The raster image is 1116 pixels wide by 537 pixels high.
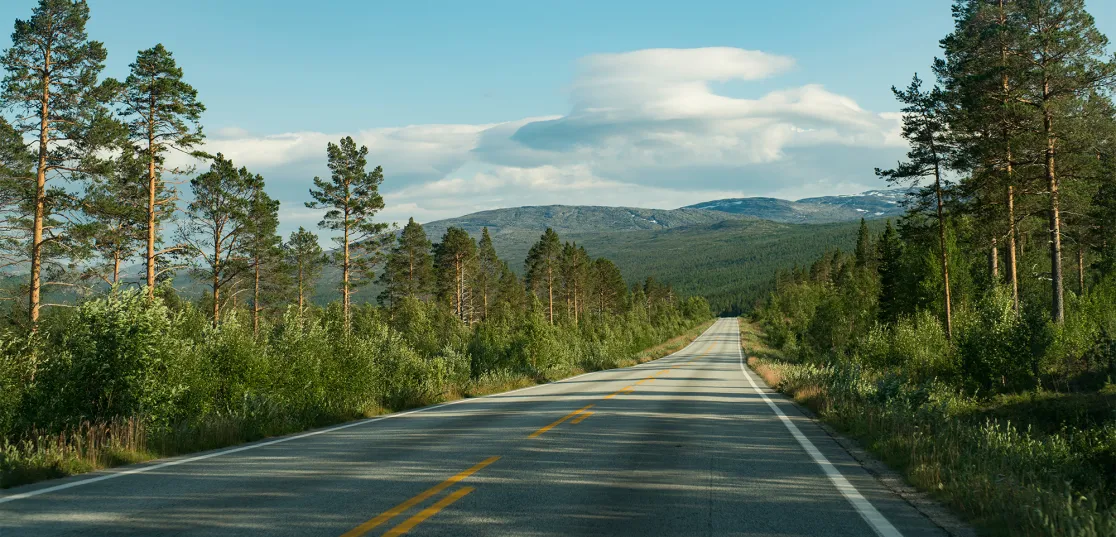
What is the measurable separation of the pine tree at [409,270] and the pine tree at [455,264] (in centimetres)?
164

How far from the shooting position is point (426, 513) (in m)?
6.20

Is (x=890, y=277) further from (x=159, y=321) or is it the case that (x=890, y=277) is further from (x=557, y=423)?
(x=159, y=321)

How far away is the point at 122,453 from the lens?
912 cm

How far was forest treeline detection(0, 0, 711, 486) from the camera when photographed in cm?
1048

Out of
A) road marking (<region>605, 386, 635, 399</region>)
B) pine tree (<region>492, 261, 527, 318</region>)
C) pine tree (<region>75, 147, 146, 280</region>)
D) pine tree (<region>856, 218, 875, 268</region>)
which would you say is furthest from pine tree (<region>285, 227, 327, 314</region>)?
pine tree (<region>856, 218, 875, 268</region>)

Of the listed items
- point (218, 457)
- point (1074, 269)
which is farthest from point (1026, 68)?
point (1074, 269)

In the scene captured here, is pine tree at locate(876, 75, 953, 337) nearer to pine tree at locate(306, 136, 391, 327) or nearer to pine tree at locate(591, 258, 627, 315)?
pine tree at locate(306, 136, 391, 327)

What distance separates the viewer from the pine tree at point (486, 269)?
243 feet

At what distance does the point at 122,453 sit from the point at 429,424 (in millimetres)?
5416

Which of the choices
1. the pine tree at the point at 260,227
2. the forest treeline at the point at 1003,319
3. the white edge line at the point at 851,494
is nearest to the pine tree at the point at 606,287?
the pine tree at the point at 260,227

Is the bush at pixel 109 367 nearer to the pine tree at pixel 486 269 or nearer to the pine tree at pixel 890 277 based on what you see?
the pine tree at pixel 890 277

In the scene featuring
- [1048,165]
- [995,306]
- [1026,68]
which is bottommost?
[995,306]

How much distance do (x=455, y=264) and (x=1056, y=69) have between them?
48964 millimetres

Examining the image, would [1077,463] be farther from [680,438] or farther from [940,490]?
[680,438]
